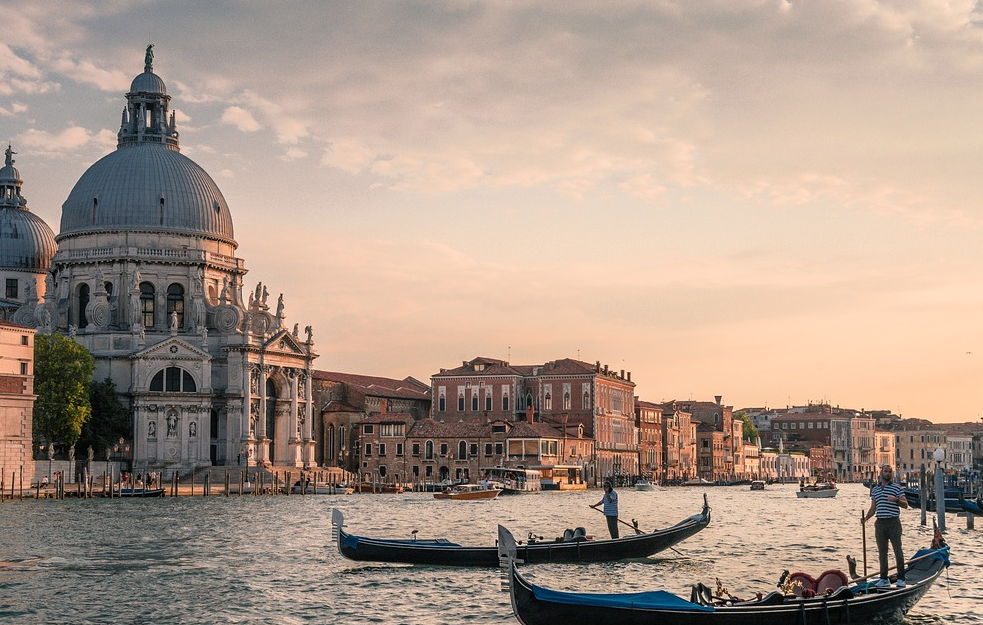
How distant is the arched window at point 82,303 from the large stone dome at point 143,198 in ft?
11.3

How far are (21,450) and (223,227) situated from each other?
94.2 ft

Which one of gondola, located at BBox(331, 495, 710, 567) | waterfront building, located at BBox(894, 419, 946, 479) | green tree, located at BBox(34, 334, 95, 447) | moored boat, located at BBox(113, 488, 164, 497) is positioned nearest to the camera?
gondola, located at BBox(331, 495, 710, 567)

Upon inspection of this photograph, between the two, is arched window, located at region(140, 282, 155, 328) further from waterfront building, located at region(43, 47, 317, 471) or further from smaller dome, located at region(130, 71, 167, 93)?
smaller dome, located at region(130, 71, 167, 93)

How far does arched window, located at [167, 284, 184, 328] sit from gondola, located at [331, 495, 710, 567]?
56.3 m

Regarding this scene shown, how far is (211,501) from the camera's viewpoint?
58.6 meters

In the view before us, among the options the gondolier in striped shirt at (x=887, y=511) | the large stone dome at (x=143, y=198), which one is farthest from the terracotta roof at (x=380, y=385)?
the gondolier in striped shirt at (x=887, y=511)

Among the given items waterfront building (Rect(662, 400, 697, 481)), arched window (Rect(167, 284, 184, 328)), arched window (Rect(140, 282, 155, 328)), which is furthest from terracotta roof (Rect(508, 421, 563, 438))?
waterfront building (Rect(662, 400, 697, 481))

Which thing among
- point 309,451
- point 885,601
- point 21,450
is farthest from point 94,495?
point 885,601

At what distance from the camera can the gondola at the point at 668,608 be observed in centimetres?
→ 1622

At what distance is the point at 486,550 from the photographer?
24.9m

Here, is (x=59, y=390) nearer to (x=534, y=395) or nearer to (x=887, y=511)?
(x=534, y=395)

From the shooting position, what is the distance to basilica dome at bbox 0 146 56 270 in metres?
89.9

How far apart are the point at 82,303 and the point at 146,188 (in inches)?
309

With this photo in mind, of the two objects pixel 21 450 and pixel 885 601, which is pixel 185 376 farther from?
pixel 885 601
